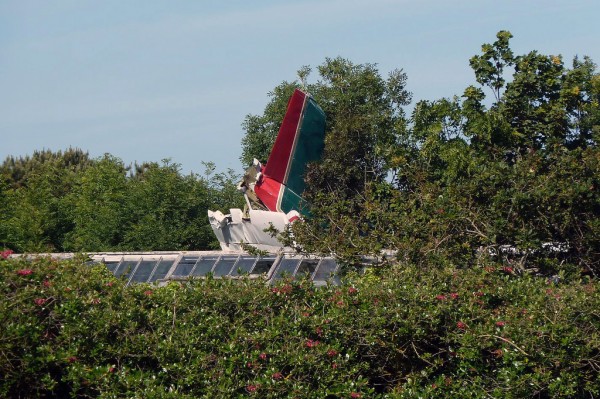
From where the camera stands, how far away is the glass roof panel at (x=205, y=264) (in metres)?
24.5

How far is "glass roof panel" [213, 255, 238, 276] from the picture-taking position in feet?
80.1

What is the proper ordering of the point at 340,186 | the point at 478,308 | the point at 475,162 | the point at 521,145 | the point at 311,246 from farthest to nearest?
the point at 340,186 < the point at 521,145 < the point at 475,162 < the point at 311,246 < the point at 478,308

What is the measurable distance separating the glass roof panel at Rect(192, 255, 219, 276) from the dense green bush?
1280 centimetres

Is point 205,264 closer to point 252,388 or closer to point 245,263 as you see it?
point 245,263

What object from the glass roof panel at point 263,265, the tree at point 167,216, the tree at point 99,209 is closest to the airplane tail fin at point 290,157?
the tree at point 167,216

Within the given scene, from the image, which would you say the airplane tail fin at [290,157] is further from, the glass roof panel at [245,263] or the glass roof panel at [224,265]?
the glass roof panel at [245,263]

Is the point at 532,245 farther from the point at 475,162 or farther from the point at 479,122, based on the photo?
the point at 479,122

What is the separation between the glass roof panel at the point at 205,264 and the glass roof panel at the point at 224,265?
163 millimetres

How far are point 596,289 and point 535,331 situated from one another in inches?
56.4

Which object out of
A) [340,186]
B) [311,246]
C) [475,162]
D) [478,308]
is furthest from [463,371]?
[340,186]

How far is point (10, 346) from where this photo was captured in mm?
10312

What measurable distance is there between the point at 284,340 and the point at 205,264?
559 inches

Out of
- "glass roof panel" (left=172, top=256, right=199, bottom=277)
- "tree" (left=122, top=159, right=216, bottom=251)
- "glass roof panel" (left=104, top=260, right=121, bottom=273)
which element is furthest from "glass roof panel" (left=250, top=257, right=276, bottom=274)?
"tree" (left=122, top=159, right=216, bottom=251)

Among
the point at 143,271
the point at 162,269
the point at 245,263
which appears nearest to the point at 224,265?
the point at 245,263
